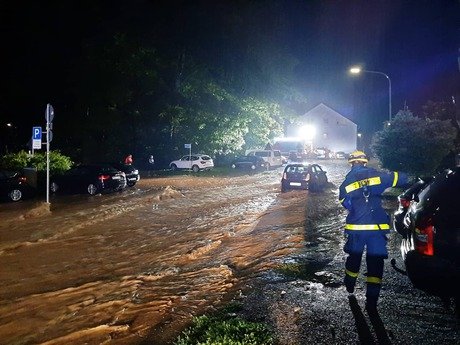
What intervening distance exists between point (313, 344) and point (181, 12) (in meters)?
33.4

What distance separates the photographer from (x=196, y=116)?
37031 mm

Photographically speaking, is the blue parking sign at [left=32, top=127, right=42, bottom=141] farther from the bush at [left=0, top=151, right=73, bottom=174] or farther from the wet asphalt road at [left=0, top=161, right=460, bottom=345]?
the bush at [left=0, top=151, right=73, bottom=174]

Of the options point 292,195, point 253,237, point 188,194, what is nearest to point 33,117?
point 188,194

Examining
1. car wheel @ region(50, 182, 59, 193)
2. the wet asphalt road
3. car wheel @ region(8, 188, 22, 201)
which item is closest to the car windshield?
the wet asphalt road

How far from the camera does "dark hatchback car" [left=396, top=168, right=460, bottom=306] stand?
470 cm

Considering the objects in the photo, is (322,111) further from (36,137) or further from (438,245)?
(438,245)

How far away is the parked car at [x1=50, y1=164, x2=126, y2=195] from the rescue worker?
16132mm

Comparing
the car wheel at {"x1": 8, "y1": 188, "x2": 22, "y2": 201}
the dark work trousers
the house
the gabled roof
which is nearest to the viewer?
the dark work trousers

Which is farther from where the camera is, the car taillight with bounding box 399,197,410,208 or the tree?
the tree

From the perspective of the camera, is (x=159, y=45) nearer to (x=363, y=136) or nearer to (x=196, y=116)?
(x=196, y=116)

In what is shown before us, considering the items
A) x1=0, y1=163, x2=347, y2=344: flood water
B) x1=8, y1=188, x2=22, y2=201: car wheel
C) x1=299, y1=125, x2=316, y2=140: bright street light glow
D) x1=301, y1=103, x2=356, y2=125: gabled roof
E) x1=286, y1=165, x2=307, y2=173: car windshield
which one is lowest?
x1=0, y1=163, x2=347, y2=344: flood water

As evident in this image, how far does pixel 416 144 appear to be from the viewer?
1709 cm

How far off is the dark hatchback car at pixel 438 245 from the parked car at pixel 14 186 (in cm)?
1637

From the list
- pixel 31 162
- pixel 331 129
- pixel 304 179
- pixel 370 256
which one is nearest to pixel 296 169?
pixel 304 179
